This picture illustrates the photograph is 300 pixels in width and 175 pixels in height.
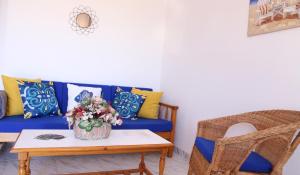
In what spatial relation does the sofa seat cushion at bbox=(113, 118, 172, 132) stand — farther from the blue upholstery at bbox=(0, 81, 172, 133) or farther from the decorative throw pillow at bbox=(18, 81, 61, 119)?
the decorative throw pillow at bbox=(18, 81, 61, 119)

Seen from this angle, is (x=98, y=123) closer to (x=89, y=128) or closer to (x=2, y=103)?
(x=89, y=128)

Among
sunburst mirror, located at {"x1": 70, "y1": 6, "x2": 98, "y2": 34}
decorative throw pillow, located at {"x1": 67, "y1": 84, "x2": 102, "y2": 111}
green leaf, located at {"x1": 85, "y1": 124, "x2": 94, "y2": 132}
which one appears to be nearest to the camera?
green leaf, located at {"x1": 85, "y1": 124, "x2": 94, "y2": 132}

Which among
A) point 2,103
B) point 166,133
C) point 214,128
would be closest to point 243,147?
point 214,128

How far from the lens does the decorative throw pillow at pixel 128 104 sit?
2999mm

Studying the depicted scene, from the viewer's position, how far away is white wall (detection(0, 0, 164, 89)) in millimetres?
3014

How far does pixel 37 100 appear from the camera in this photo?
2572mm

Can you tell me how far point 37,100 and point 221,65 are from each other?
1.90 m

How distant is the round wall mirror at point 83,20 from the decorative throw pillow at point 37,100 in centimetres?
95

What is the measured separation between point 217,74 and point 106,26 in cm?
164

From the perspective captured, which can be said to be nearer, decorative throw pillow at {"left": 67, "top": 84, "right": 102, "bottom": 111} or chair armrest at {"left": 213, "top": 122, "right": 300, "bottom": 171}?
chair armrest at {"left": 213, "top": 122, "right": 300, "bottom": 171}

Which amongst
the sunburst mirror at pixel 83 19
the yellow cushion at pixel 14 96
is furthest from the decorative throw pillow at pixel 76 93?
the sunburst mirror at pixel 83 19

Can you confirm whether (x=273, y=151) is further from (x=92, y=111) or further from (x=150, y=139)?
(x=92, y=111)

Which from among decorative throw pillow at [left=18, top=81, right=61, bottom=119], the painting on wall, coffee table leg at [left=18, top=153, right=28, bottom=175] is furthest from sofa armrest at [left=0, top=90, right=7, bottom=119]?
the painting on wall

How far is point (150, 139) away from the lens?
2033 millimetres
